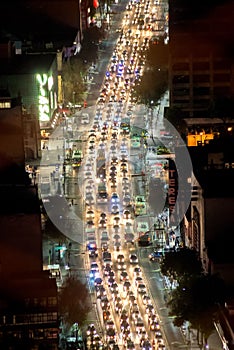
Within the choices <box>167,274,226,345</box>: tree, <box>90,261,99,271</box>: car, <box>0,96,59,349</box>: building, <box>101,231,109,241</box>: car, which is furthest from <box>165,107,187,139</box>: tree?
<box>167,274,226,345</box>: tree

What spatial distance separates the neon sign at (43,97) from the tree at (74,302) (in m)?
14.6

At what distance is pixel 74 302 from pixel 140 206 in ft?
23.6

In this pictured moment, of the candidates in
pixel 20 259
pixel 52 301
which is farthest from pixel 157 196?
pixel 52 301

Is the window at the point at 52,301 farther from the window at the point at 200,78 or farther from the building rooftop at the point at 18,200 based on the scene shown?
the window at the point at 200,78

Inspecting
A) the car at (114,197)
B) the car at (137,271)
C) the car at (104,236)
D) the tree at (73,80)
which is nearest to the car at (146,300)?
the car at (137,271)

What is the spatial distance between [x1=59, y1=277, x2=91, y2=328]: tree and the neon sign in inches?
577

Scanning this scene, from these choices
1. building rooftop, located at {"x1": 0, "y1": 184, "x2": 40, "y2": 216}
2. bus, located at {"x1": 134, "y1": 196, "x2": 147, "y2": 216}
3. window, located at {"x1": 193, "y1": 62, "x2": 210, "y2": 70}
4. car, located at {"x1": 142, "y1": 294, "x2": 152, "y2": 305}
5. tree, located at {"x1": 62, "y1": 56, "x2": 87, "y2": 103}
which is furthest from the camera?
tree, located at {"x1": 62, "y1": 56, "x2": 87, "y2": 103}

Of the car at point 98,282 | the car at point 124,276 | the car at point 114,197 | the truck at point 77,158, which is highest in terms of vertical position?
the truck at point 77,158

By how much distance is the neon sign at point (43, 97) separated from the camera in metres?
42.8

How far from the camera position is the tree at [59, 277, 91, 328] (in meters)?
26.8

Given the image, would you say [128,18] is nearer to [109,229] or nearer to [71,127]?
[71,127]

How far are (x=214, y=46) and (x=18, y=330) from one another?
21.4 meters

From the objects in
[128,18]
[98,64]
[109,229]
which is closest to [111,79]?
[98,64]

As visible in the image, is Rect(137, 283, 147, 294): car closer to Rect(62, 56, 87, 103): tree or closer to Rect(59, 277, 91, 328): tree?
Rect(59, 277, 91, 328): tree
